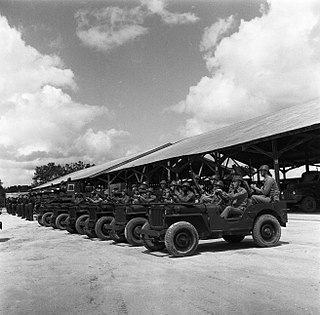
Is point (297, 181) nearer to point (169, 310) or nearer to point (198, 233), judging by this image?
point (198, 233)

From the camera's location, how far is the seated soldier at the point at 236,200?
793 cm

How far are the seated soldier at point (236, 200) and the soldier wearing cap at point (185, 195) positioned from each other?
0.69 meters

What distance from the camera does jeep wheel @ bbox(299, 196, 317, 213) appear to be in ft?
56.9

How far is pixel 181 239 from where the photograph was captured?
24.3 feet

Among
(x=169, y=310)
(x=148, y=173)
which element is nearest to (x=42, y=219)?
(x=148, y=173)

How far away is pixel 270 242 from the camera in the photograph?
8.10 metres

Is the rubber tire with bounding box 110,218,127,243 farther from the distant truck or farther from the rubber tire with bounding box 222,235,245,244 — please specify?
the distant truck

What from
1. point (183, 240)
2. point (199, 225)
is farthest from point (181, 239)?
point (199, 225)

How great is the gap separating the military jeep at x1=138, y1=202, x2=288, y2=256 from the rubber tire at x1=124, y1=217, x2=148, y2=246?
1044 mm

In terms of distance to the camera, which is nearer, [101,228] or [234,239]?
[234,239]

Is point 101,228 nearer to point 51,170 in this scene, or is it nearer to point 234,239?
point 234,239

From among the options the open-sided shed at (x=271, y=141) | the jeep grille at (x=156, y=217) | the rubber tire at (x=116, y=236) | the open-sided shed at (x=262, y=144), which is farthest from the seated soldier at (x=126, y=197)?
the open-sided shed at (x=271, y=141)

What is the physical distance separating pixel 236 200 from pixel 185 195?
3.48 ft

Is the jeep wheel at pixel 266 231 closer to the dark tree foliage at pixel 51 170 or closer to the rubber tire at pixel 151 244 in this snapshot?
the rubber tire at pixel 151 244
